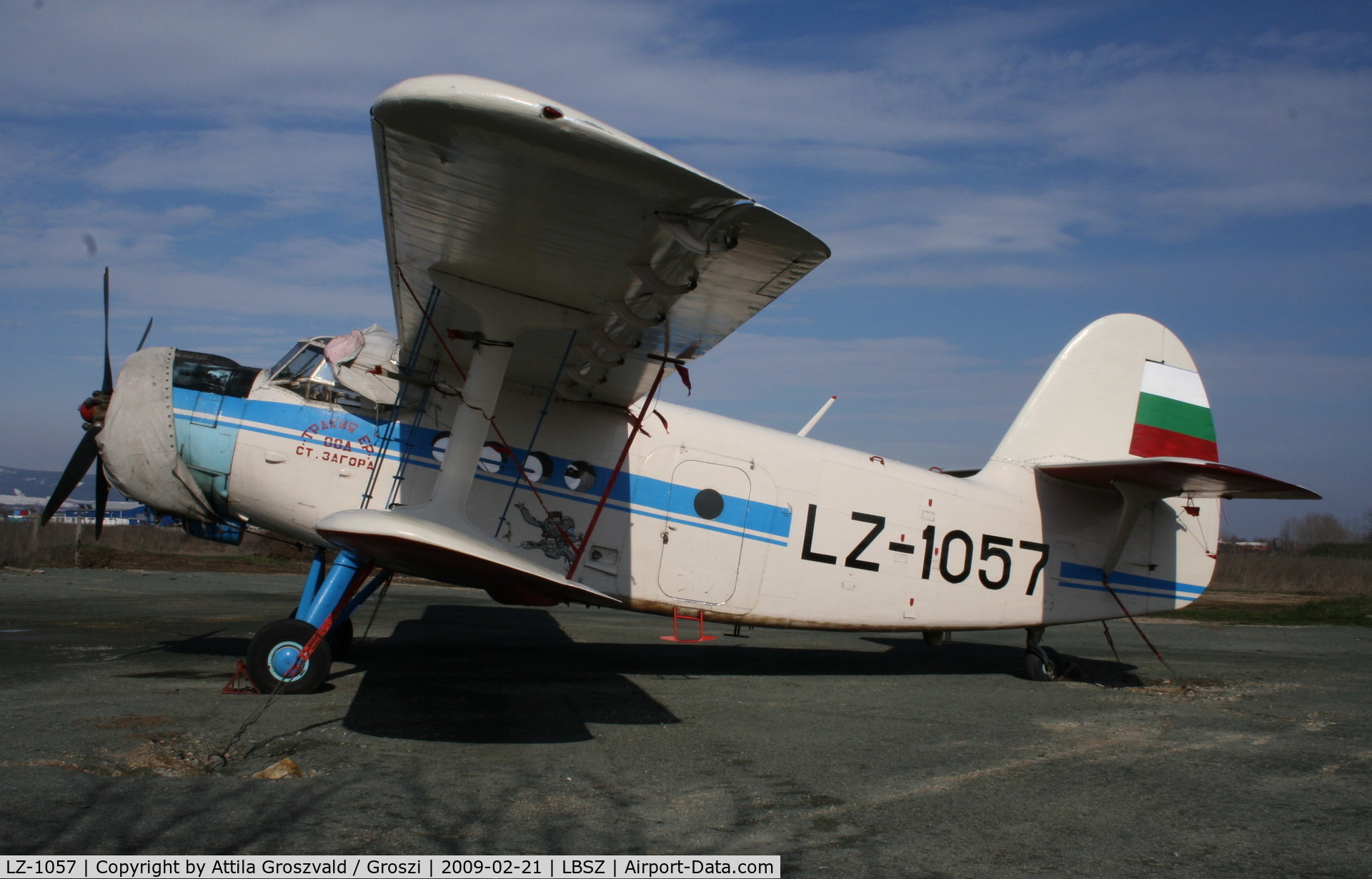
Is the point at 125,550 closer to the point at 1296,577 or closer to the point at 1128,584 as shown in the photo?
the point at 1128,584

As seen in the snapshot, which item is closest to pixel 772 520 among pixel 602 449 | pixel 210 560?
pixel 602 449

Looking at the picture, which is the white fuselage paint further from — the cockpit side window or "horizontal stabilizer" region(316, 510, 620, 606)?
"horizontal stabilizer" region(316, 510, 620, 606)

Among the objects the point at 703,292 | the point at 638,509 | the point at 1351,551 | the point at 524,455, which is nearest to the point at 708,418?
the point at 638,509

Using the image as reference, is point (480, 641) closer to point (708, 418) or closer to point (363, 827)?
point (708, 418)

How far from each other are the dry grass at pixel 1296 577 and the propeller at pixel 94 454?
111ft

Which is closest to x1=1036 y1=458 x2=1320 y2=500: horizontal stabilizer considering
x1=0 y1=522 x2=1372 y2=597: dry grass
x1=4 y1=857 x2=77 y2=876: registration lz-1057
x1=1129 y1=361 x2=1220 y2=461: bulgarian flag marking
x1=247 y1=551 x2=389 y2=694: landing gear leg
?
x1=1129 y1=361 x2=1220 y2=461: bulgarian flag marking

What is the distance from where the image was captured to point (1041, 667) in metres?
9.38

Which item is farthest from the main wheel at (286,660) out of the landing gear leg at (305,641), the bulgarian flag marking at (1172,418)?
the bulgarian flag marking at (1172,418)

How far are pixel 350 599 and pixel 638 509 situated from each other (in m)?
2.56

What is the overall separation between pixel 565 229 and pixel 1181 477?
679 centimetres

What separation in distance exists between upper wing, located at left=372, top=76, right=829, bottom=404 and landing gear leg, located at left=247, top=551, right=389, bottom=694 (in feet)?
6.78

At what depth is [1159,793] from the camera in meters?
5.00

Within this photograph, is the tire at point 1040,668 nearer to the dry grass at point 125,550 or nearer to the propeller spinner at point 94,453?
the propeller spinner at point 94,453

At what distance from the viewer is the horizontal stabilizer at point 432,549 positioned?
4.90 metres
